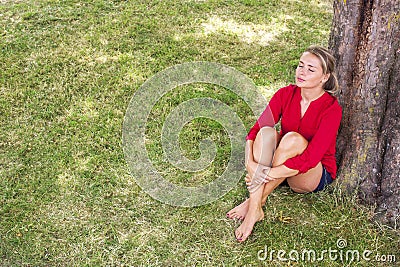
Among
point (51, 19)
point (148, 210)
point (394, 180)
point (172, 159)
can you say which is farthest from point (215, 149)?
point (51, 19)

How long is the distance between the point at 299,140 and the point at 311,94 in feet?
1.16

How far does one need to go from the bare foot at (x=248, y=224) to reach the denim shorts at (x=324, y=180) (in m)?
0.47

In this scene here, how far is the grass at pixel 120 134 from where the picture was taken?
10.8 ft

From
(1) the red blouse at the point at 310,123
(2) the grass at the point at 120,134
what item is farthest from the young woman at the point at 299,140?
(2) the grass at the point at 120,134

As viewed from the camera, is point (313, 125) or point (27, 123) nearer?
point (313, 125)

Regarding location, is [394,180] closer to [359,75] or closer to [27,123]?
[359,75]

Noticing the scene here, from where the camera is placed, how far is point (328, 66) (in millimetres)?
3250

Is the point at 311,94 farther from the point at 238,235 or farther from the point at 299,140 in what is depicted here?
the point at 238,235

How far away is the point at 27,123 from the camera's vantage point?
4.39m

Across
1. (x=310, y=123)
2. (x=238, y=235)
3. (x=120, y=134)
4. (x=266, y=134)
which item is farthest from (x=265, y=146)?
(x=120, y=134)

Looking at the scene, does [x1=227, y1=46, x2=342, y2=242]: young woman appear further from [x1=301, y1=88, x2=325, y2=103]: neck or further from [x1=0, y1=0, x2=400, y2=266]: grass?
[x1=0, y1=0, x2=400, y2=266]: grass

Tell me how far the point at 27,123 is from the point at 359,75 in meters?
2.82

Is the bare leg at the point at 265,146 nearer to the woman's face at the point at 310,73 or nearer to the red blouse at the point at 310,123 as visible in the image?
the red blouse at the point at 310,123

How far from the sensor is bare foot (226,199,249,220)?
3469mm
